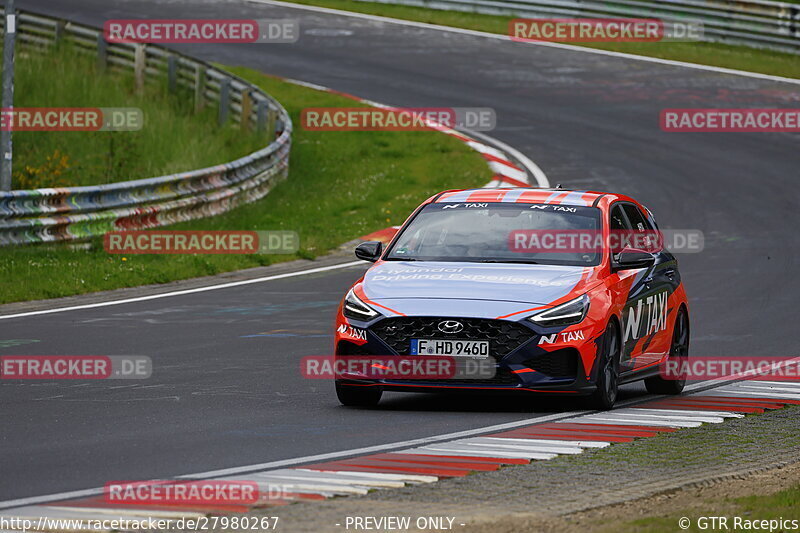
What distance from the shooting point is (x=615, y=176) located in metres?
27.8

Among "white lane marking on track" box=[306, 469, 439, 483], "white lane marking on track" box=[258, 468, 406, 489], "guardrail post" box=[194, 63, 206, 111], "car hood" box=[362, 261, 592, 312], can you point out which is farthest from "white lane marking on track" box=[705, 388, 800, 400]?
"guardrail post" box=[194, 63, 206, 111]

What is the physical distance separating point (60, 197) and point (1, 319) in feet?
14.4

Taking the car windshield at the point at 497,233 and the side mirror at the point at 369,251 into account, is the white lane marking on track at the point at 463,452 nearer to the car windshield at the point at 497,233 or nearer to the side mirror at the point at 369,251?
the car windshield at the point at 497,233

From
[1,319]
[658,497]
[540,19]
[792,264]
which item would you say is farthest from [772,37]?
[658,497]

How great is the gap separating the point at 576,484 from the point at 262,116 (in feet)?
75.3

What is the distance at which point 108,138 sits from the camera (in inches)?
1168

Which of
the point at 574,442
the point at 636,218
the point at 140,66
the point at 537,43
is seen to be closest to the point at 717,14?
the point at 537,43

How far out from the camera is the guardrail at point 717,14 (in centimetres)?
4066

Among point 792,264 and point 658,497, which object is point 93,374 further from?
point 792,264

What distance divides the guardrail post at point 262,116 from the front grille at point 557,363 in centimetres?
2006

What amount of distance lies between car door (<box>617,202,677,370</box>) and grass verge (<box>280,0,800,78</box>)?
2627 cm

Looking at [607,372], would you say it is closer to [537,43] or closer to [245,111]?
[245,111]

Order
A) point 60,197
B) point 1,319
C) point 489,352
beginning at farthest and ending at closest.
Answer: point 60,197
point 1,319
point 489,352

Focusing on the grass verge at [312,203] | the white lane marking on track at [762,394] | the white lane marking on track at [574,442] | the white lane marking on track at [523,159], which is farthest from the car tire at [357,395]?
the white lane marking on track at [523,159]
